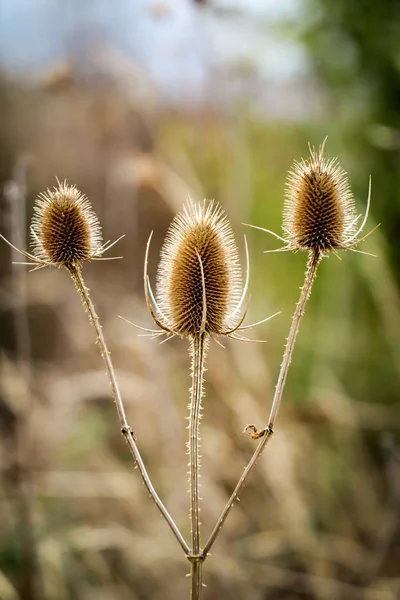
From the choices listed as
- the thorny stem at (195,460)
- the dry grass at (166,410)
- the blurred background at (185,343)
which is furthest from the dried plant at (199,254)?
the dry grass at (166,410)

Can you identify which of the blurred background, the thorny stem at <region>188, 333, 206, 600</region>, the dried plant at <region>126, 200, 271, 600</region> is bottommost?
the thorny stem at <region>188, 333, 206, 600</region>

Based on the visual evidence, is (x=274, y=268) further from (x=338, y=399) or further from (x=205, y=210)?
(x=205, y=210)

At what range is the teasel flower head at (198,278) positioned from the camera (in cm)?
80

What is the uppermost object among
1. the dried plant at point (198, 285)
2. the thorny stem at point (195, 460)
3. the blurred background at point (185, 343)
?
the blurred background at point (185, 343)

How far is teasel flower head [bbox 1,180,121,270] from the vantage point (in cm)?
78

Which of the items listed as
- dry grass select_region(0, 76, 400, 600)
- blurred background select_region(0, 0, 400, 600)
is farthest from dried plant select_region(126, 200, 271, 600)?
dry grass select_region(0, 76, 400, 600)

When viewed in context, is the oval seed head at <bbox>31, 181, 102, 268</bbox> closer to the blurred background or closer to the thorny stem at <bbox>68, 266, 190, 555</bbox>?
the thorny stem at <bbox>68, 266, 190, 555</bbox>

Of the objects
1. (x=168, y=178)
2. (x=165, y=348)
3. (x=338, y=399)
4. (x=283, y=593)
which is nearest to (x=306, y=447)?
(x=338, y=399)

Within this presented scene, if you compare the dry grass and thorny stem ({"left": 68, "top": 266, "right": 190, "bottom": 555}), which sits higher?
the dry grass

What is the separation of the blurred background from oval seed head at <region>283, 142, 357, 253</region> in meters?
0.84

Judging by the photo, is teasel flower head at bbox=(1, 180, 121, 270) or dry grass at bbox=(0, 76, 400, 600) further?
dry grass at bbox=(0, 76, 400, 600)

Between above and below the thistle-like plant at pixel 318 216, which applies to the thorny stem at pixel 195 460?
below

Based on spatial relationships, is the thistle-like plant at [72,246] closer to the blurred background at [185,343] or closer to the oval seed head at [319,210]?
the oval seed head at [319,210]

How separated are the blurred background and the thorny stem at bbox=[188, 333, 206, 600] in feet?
2.66
